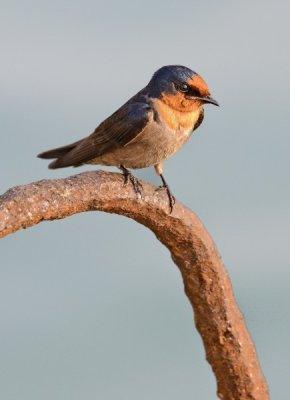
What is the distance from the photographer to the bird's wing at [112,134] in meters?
2.98

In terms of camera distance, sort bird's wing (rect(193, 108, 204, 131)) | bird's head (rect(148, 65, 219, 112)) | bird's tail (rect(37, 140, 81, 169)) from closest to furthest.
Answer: bird's tail (rect(37, 140, 81, 169)) < bird's head (rect(148, 65, 219, 112)) < bird's wing (rect(193, 108, 204, 131))

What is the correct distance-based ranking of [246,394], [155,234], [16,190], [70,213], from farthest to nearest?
[155,234]
[246,394]
[70,213]
[16,190]

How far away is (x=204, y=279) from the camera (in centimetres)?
207

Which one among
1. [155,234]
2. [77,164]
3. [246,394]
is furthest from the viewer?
[77,164]

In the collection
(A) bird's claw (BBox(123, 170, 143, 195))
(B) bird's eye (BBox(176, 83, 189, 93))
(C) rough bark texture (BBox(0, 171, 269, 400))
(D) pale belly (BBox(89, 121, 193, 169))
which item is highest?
(B) bird's eye (BBox(176, 83, 189, 93))

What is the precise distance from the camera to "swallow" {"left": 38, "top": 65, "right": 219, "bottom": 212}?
9.94ft

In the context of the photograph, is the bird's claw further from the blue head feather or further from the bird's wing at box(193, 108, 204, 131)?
the bird's wing at box(193, 108, 204, 131)

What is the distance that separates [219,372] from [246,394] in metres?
0.09

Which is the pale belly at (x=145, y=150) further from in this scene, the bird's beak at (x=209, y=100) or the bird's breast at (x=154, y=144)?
the bird's beak at (x=209, y=100)

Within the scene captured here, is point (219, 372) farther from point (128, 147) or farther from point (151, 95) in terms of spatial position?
point (151, 95)

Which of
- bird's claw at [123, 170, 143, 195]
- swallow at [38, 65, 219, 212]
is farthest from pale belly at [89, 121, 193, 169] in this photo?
bird's claw at [123, 170, 143, 195]

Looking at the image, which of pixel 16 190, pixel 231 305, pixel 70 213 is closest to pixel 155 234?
pixel 231 305

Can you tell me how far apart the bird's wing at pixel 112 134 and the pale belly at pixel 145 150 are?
0.03 m

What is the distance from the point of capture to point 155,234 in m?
2.18
